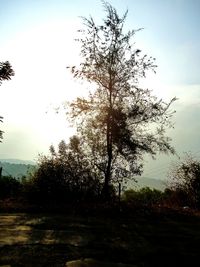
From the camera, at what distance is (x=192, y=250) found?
9836 mm

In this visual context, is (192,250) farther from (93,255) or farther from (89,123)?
(89,123)

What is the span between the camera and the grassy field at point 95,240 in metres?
8.36

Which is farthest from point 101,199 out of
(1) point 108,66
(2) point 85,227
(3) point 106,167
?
(2) point 85,227

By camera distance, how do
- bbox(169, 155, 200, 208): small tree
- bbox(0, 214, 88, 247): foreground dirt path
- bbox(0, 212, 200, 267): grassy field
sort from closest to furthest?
bbox(0, 212, 200, 267): grassy field → bbox(0, 214, 88, 247): foreground dirt path → bbox(169, 155, 200, 208): small tree

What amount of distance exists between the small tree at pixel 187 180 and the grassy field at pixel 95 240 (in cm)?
1673

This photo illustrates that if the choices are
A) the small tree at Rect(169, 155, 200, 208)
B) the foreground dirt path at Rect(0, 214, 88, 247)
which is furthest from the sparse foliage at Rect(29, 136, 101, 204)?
the small tree at Rect(169, 155, 200, 208)

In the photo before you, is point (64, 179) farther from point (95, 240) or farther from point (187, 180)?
point (187, 180)

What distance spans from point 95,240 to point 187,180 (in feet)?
80.3

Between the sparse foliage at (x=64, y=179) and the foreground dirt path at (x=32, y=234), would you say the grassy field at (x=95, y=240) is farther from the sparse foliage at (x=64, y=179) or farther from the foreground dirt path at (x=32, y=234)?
the sparse foliage at (x=64, y=179)

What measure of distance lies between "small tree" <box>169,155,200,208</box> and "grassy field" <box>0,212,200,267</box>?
1673 cm

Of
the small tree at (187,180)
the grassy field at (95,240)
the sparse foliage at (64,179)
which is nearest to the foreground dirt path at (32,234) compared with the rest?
the grassy field at (95,240)

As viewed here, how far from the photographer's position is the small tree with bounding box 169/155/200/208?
31.7 metres

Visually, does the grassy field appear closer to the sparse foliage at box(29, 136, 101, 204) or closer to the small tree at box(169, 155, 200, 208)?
the sparse foliage at box(29, 136, 101, 204)

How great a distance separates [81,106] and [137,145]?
4.69 meters
